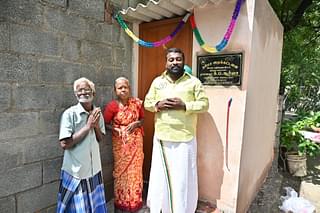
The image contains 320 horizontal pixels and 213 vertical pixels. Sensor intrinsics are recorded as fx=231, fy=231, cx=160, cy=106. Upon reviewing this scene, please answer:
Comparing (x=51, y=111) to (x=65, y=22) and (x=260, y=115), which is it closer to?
(x=65, y=22)

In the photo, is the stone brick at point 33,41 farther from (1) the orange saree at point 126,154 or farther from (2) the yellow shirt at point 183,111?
(2) the yellow shirt at point 183,111

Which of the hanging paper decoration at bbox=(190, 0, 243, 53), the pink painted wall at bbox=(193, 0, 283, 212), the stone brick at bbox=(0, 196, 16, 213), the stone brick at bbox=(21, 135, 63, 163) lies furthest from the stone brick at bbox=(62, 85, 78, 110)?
the hanging paper decoration at bbox=(190, 0, 243, 53)

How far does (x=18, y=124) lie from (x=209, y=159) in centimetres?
196

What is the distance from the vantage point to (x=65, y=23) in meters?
2.35

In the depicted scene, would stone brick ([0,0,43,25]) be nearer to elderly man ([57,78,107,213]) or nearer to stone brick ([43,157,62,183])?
elderly man ([57,78,107,213])

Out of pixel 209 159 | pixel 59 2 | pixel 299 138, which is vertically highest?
pixel 59 2

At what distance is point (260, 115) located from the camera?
3199mm

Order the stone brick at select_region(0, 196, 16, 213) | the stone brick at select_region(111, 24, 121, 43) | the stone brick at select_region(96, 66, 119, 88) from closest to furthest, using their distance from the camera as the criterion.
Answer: the stone brick at select_region(0, 196, 16, 213)
the stone brick at select_region(96, 66, 119, 88)
the stone brick at select_region(111, 24, 121, 43)

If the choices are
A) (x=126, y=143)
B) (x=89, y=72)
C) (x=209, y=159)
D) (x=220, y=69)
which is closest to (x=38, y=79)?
(x=89, y=72)

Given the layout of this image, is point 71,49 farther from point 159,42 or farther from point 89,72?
point 159,42

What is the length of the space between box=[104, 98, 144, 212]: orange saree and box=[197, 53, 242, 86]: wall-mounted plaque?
0.83 meters

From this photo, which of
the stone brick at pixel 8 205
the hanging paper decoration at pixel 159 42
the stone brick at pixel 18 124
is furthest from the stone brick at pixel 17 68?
the hanging paper decoration at pixel 159 42

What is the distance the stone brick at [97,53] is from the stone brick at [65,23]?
140 mm

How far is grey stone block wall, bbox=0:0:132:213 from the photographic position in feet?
6.48
